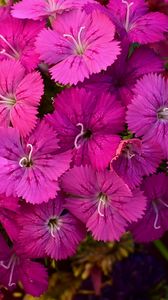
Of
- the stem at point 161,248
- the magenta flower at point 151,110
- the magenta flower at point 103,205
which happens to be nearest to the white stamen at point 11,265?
the magenta flower at point 103,205

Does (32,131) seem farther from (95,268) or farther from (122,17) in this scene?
(95,268)

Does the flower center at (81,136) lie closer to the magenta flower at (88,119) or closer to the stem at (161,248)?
the magenta flower at (88,119)

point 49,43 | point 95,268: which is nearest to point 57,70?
point 49,43

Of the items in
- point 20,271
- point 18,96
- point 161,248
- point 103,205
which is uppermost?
point 18,96

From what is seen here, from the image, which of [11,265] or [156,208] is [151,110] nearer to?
[156,208]

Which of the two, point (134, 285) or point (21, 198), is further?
point (134, 285)

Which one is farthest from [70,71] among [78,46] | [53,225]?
[53,225]
